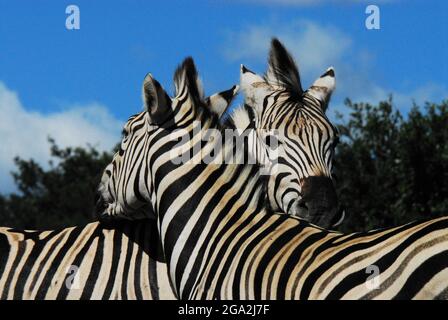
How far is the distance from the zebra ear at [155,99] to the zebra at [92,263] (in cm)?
41

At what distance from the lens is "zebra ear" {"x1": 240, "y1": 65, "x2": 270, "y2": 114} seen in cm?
947

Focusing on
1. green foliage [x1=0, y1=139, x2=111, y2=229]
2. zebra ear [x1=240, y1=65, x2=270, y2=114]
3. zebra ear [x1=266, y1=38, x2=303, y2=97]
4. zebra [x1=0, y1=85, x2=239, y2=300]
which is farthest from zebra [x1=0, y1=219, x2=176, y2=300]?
green foliage [x1=0, y1=139, x2=111, y2=229]

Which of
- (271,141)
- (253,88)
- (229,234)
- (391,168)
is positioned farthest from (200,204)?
(391,168)

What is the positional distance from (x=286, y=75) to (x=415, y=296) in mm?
4478

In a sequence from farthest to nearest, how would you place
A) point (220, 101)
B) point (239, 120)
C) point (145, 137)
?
1. point (239, 120)
2. point (220, 101)
3. point (145, 137)

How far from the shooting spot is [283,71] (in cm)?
955

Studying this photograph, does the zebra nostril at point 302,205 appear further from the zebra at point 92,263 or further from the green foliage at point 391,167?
the green foliage at point 391,167

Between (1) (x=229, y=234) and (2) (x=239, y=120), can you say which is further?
(2) (x=239, y=120)

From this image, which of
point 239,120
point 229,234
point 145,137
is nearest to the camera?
point 229,234

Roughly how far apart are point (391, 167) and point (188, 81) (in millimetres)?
23381

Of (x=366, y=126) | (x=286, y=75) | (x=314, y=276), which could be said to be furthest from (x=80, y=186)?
(x=314, y=276)

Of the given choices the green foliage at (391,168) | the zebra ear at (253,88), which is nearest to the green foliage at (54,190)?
the green foliage at (391,168)

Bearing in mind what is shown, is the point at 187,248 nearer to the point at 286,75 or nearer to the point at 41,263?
the point at 41,263

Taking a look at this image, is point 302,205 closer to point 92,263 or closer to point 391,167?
point 92,263
